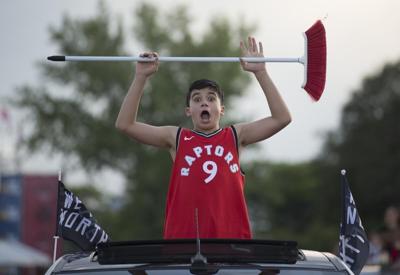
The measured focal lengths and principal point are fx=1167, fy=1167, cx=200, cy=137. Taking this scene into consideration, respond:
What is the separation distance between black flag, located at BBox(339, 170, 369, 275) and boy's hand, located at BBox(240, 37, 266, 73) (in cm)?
79

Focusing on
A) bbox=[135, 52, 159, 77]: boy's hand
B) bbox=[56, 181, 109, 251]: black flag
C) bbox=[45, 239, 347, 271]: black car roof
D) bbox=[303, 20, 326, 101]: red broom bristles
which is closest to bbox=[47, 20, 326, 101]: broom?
bbox=[303, 20, 326, 101]: red broom bristles

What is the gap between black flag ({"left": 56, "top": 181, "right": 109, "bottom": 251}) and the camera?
6898mm

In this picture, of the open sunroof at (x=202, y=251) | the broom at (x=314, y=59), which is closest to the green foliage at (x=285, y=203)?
the broom at (x=314, y=59)

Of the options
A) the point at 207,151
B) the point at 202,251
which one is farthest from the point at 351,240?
the point at 202,251

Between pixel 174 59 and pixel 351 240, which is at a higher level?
pixel 174 59

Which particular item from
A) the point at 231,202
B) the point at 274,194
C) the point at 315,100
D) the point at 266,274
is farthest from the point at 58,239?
the point at 274,194

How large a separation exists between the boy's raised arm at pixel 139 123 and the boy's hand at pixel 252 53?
1.67 ft

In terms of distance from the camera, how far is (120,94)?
56.4 metres

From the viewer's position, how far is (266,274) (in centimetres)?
489

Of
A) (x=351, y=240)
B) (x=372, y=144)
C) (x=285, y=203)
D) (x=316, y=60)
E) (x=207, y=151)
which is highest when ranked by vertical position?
(x=372, y=144)

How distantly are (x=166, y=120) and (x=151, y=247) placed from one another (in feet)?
166

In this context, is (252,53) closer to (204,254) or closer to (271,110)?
(271,110)

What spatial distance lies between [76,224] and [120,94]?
1955 inches

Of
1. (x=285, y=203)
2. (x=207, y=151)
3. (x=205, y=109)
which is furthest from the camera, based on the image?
(x=285, y=203)
